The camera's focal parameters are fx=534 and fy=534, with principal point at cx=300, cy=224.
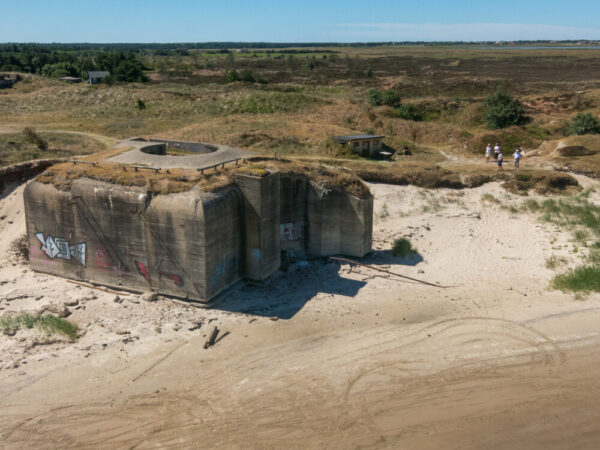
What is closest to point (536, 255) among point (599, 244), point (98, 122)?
point (599, 244)

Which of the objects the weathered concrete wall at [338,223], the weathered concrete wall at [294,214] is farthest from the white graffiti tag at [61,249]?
the weathered concrete wall at [338,223]

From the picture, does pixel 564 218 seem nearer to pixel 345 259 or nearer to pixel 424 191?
pixel 424 191

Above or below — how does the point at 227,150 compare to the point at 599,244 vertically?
above

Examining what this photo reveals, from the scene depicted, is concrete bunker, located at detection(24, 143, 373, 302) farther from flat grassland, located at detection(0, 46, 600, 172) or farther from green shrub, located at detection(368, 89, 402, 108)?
green shrub, located at detection(368, 89, 402, 108)

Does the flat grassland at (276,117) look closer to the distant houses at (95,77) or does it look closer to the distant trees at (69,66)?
the distant houses at (95,77)

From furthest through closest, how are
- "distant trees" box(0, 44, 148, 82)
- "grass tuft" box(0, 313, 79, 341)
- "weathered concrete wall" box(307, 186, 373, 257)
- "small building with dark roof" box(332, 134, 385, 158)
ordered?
1. "distant trees" box(0, 44, 148, 82)
2. "small building with dark roof" box(332, 134, 385, 158)
3. "weathered concrete wall" box(307, 186, 373, 257)
4. "grass tuft" box(0, 313, 79, 341)

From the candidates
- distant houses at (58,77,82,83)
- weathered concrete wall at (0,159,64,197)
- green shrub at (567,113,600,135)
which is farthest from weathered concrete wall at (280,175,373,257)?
distant houses at (58,77,82,83)
